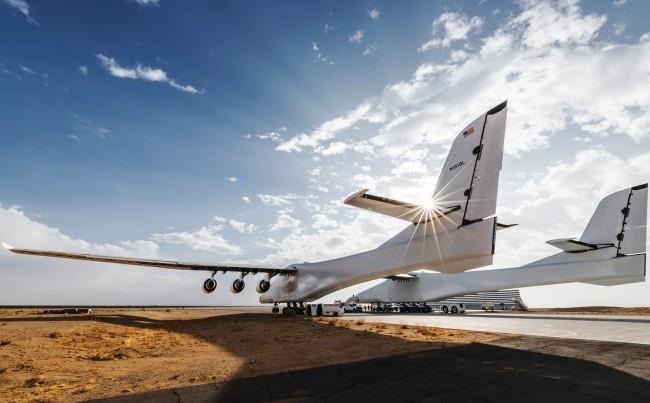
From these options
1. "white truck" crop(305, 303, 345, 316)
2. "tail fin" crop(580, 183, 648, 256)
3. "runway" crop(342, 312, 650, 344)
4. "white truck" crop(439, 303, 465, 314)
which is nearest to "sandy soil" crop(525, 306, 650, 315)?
"white truck" crop(439, 303, 465, 314)

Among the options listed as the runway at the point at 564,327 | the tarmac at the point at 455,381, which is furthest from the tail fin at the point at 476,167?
the tarmac at the point at 455,381

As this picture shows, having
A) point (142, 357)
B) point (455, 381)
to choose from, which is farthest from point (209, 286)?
point (455, 381)

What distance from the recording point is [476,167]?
12703 mm

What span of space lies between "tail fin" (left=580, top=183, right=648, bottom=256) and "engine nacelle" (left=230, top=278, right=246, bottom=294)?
25.5 meters

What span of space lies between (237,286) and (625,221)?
2703 cm

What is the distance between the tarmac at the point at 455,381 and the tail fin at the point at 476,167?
6.17 metres

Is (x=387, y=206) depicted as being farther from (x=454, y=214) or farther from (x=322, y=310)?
(x=322, y=310)

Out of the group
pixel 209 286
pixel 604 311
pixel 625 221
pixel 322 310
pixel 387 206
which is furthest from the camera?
pixel 604 311

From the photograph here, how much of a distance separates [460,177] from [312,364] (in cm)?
919

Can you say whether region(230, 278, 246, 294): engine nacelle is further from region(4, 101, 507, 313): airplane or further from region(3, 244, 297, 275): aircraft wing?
region(4, 101, 507, 313): airplane

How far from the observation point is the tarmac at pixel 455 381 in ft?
14.7

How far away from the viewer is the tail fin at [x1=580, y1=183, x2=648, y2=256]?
933 inches

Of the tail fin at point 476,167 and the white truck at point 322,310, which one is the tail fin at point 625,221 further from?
the white truck at point 322,310

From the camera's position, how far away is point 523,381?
5223mm
